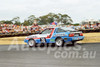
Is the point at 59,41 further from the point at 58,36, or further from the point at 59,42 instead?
the point at 58,36

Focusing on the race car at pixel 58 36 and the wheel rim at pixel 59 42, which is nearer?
the race car at pixel 58 36

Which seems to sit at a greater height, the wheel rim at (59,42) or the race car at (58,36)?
the race car at (58,36)

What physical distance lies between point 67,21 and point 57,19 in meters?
5.76

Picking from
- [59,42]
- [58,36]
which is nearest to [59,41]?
[59,42]

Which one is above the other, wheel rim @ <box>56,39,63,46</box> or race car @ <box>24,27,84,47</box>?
race car @ <box>24,27,84,47</box>

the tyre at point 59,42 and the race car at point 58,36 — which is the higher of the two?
the race car at point 58,36

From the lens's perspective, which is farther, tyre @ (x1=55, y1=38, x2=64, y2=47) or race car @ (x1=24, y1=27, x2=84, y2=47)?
tyre @ (x1=55, y1=38, x2=64, y2=47)

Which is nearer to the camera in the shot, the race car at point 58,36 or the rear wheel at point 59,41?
the race car at point 58,36

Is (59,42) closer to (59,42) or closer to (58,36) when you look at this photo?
(59,42)

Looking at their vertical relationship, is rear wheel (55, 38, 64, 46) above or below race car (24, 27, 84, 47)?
below

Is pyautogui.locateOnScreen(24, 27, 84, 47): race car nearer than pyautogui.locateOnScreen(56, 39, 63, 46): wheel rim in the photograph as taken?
Yes

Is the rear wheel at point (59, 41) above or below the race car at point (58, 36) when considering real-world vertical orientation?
Answer: below

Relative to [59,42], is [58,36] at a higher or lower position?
higher

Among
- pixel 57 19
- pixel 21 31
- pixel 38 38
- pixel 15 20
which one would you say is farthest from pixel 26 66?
pixel 15 20
